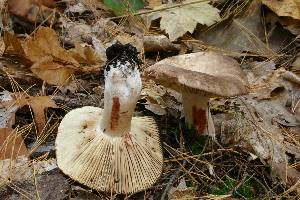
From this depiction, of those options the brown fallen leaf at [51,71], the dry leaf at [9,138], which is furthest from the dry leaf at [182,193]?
the brown fallen leaf at [51,71]

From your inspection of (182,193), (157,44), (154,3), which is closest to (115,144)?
(182,193)

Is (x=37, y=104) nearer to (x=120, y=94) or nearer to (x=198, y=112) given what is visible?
(x=120, y=94)

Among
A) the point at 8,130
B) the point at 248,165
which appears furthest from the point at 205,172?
the point at 8,130

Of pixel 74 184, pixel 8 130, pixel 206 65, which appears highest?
pixel 206 65

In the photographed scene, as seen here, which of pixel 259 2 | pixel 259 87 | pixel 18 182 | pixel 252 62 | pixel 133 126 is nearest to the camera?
pixel 18 182

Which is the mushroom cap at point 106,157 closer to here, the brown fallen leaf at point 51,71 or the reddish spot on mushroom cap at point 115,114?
the reddish spot on mushroom cap at point 115,114

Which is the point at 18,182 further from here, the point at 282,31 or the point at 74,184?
the point at 282,31
